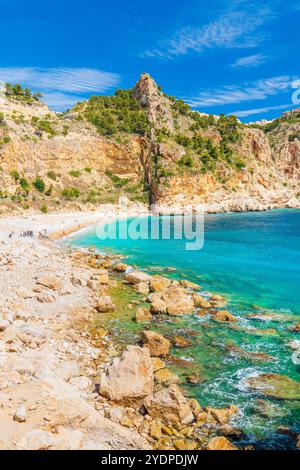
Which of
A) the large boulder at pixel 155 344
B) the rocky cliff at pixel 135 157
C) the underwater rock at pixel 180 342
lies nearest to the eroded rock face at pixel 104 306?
the large boulder at pixel 155 344

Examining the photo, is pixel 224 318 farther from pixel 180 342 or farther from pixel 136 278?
pixel 136 278

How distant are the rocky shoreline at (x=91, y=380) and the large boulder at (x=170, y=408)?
19 millimetres

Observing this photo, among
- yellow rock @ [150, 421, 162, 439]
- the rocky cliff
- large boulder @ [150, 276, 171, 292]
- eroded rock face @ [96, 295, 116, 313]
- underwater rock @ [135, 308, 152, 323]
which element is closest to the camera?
yellow rock @ [150, 421, 162, 439]

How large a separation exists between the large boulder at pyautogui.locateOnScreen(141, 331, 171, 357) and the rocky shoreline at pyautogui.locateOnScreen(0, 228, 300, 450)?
0.03 metres

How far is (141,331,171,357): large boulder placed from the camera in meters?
10.2

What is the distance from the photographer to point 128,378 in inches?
310

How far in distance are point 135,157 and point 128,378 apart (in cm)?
7351

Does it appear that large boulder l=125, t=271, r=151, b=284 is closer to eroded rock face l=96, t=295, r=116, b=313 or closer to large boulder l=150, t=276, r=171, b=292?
large boulder l=150, t=276, r=171, b=292

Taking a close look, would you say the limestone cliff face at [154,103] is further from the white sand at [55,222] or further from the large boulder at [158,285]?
the large boulder at [158,285]

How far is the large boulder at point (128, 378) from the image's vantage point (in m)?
7.59

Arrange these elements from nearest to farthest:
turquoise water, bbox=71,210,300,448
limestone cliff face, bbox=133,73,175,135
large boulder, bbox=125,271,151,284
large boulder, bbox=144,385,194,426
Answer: large boulder, bbox=144,385,194,426 → turquoise water, bbox=71,210,300,448 → large boulder, bbox=125,271,151,284 → limestone cliff face, bbox=133,73,175,135

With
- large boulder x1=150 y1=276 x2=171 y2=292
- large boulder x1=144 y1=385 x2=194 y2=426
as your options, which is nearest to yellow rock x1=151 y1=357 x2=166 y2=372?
large boulder x1=144 y1=385 x2=194 y2=426

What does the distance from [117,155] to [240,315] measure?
6784 centimetres
